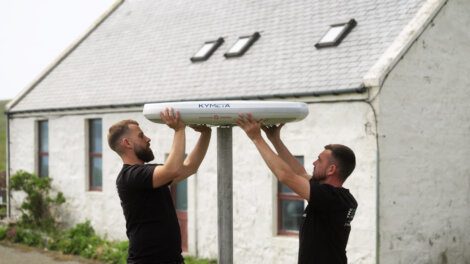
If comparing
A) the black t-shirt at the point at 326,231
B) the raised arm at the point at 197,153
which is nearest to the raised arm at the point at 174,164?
the raised arm at the point at 197,153

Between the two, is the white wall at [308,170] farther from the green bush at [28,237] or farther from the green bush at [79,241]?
the green bush at [28,237]

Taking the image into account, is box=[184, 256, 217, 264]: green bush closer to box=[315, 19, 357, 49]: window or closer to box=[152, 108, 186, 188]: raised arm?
box=[315, 19, 357, 49]: window

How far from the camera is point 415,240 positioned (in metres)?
10.7

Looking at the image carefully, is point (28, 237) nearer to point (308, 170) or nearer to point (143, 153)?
point (308, 170)

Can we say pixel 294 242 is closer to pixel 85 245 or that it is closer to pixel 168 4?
pixel 85 245

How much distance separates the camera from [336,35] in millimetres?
11867

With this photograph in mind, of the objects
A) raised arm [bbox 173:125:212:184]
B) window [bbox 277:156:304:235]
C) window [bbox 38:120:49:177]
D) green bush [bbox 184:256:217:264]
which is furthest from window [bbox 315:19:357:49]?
window [bbox 38:120:49:177]

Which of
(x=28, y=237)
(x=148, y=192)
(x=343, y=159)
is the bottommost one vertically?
(x=28, y=237)

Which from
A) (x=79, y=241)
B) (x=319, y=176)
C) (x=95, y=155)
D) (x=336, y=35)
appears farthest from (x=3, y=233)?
(x=319, y=176)

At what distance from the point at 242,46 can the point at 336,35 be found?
2.32m

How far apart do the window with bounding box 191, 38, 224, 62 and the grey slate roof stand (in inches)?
6.6

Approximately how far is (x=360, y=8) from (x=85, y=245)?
7.71m

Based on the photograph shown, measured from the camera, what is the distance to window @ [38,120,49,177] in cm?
1758

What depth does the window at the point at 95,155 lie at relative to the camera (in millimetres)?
15891
